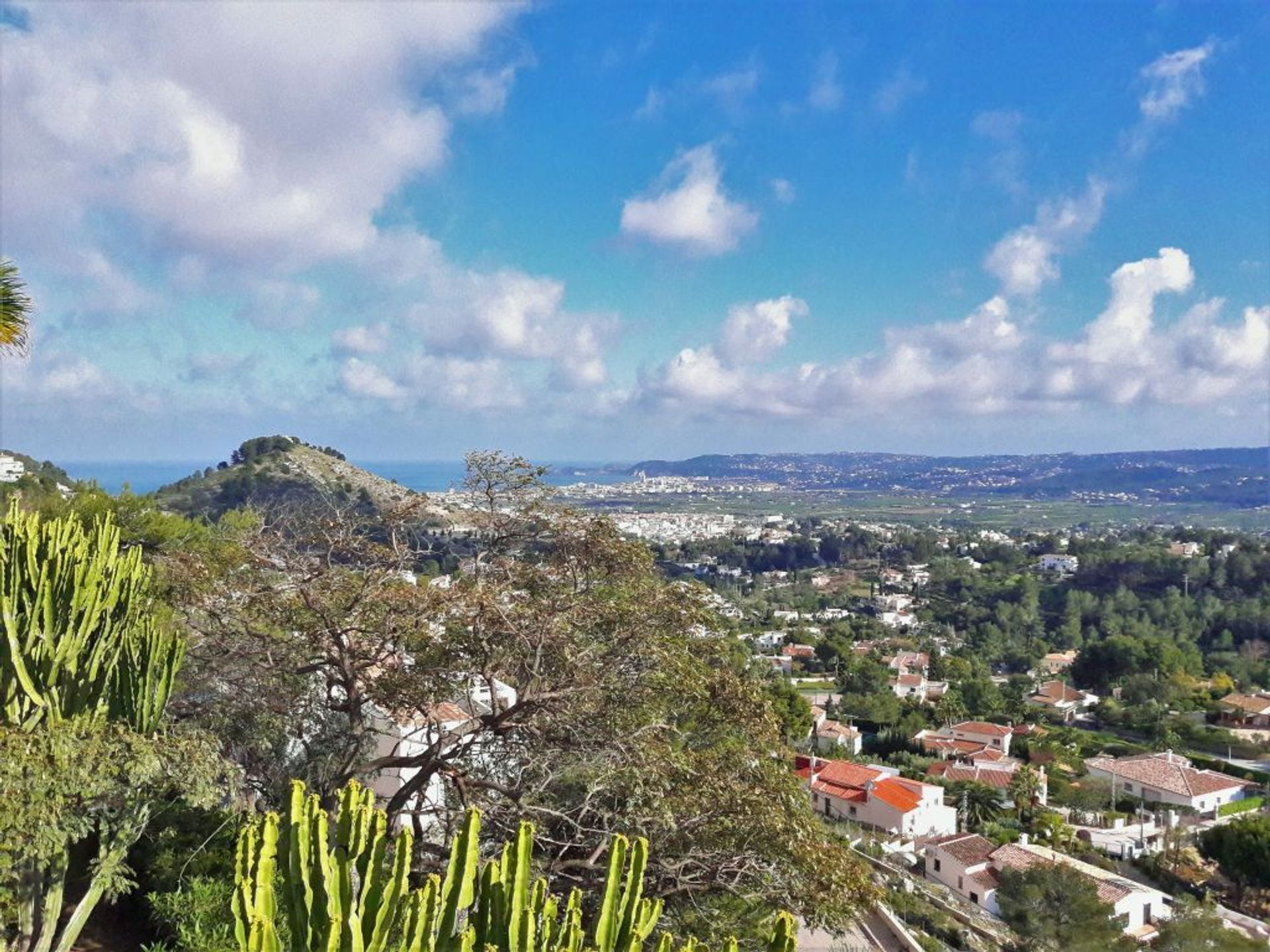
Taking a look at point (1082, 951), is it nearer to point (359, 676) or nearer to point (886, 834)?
point (886, 834)

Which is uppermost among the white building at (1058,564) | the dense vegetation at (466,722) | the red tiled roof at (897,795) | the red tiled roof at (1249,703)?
the dense vegetation at (466,722)

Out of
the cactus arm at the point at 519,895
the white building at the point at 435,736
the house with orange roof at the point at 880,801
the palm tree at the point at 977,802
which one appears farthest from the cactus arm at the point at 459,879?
the palm tree at the point at 977,802

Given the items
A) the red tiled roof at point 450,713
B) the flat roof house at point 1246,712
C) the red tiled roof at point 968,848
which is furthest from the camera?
the flat roof house at point 1246,712

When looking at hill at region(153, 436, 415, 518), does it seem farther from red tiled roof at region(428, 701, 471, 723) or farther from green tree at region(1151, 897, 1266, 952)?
green tree at region(1151, 897, 1266, 952)

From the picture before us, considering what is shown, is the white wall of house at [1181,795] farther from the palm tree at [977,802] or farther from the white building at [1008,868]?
the white building at [1008,868]

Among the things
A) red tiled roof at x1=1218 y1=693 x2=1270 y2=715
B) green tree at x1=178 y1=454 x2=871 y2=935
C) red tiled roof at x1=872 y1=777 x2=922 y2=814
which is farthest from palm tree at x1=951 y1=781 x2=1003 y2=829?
green tree at x1=178 y1=454 x2=871 y2=935

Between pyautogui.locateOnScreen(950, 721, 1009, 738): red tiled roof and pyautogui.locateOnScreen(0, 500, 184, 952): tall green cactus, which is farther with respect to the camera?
pyautogui.locateOnScreen(950, 721, 1009, 738): red tiled roof

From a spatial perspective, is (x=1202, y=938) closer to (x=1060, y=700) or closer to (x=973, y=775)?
(x=973, y=775)
